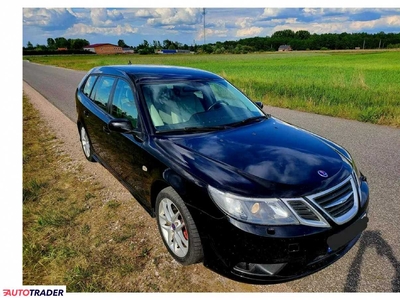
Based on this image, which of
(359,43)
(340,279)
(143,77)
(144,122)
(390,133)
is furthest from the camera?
(359,43)

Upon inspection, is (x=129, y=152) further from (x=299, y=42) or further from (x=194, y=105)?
(x=299, y=42)

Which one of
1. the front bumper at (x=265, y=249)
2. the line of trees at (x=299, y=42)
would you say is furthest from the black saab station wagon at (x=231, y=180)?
the line of trees at (x=299, y=42)

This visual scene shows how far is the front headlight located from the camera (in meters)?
2.05

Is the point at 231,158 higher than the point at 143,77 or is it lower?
lower

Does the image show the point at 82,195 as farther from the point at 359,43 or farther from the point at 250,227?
the point at 359,43

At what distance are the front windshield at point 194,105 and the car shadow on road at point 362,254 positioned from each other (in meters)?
1.68

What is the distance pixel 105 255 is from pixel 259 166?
1.59 metres

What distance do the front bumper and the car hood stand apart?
0.83 ft

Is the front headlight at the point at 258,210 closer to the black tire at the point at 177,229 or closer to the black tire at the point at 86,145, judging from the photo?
the black tire at the point at 177,229

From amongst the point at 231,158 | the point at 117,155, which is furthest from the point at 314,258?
the point at 117,155

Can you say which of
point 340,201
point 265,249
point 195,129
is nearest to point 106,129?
point 195,129

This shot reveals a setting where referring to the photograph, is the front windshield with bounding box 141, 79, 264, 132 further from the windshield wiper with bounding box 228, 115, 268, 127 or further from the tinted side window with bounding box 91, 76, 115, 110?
the tinted side window with bounding box 91, 76, 115, 110

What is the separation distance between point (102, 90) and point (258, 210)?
3.00 meters

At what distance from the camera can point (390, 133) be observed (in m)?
6.12
